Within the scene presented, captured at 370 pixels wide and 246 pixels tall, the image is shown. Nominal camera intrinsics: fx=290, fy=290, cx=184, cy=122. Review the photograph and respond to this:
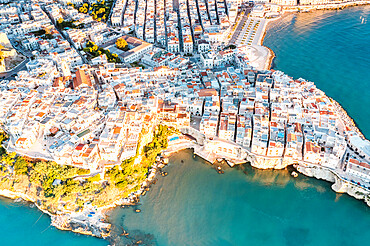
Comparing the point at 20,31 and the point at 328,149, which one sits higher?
the point at 20,31

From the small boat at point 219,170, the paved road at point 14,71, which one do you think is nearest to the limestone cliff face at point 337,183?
the small boat at point 219,170

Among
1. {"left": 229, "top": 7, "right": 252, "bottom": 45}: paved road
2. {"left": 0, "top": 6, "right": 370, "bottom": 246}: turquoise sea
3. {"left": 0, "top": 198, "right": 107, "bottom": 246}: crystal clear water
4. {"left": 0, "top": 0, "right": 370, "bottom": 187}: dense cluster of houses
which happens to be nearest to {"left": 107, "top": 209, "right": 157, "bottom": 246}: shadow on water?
{"left": 0, "top": 6, "right": 370, "bottom": 246}: turquoise sea

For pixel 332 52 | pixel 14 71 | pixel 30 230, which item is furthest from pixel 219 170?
pixel 14 71

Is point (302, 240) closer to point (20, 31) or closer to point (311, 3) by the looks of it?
point (20, 31)

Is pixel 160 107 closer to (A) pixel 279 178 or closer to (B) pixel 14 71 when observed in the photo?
(A) pixel 279 178

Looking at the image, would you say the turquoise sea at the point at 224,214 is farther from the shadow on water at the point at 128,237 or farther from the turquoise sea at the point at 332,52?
the turquoise sea at the point at 332,52

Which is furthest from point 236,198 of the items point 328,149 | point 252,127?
point 328,149

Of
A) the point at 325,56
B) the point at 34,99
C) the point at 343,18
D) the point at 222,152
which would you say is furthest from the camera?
the point at 343,18

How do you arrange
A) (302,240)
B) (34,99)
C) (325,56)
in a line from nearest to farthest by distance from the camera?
(302,240) < (34,99) < (325,56)
